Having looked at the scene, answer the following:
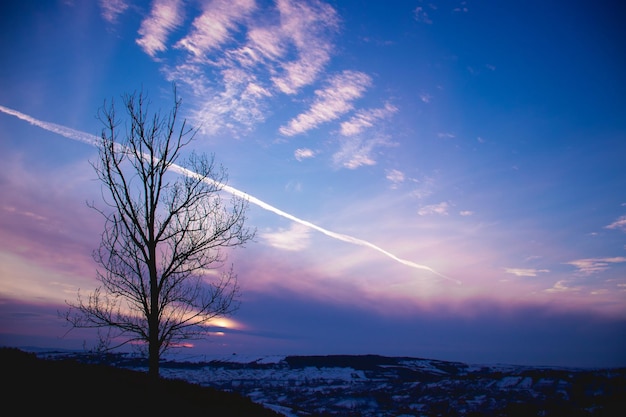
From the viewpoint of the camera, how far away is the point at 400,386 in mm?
84562

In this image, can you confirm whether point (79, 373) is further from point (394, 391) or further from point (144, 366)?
Result: point (144, 366)

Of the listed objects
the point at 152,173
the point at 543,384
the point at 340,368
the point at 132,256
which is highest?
the point at 152,173

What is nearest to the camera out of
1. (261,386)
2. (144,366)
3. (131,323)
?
(131,323)

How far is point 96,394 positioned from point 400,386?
286ft

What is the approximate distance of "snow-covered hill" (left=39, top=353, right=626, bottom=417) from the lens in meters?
46.3

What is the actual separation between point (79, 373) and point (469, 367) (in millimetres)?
132803

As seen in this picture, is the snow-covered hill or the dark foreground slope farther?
the snow-covered hill

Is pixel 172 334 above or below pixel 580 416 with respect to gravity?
above

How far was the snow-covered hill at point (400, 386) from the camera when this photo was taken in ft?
152

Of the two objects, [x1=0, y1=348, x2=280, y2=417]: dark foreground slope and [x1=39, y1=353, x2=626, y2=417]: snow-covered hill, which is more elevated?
[x1=0, y1=348, x2=280, y2=417]: dark foreground slope

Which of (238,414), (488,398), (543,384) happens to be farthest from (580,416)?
(238,414)

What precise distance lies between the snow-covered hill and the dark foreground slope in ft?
30.8

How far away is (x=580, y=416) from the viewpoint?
33.8 meters

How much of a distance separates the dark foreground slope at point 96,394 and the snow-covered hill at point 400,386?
30.8ft
